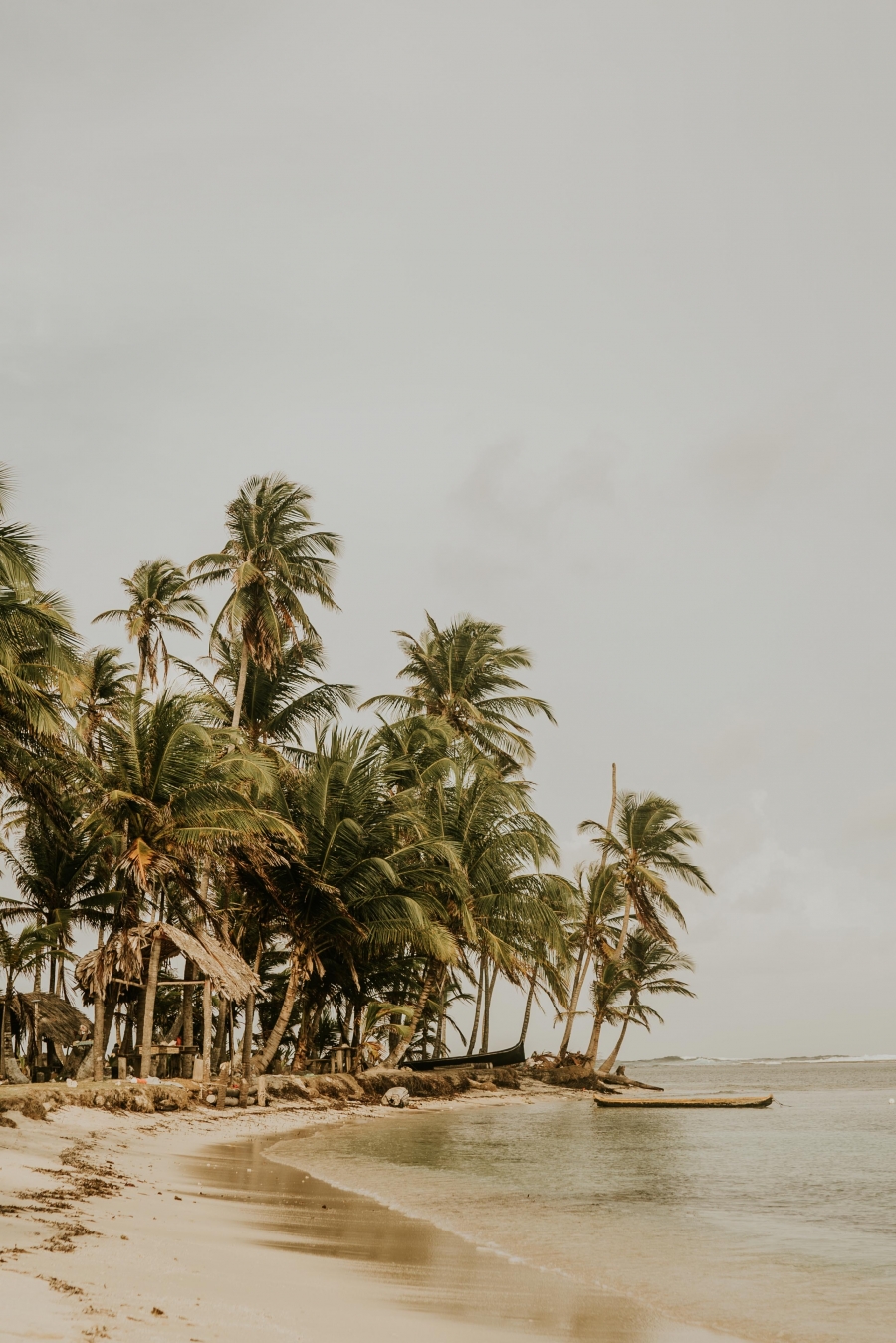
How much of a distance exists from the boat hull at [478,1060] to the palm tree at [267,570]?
1246cm

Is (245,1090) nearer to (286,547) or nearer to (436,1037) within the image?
(286,547)

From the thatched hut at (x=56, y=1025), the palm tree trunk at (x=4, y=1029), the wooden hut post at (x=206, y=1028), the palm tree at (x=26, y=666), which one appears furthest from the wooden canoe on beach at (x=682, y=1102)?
the palm tree at (x=26, y=666)

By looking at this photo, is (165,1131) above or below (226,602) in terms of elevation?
below

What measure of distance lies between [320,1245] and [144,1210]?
1218 millimetres

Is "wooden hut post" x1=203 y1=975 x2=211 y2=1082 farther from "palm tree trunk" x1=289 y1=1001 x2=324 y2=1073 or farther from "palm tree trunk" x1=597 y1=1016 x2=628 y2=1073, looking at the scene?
"palm tree trunk" x1=597 y1=1016 x2=628 y2=1073

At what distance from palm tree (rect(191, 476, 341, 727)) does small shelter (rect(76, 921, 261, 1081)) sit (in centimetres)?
690

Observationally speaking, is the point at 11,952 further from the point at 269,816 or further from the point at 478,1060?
the point at 478,1060

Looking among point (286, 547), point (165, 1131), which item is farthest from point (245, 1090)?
point (286, 547)

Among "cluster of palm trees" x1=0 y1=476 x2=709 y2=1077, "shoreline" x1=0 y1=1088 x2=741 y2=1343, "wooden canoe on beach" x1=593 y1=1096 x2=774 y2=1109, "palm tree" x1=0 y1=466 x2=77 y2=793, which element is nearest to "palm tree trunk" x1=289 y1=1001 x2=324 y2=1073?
"cluster of palm trees" x1=0 y1=476 x2=709 y2=1077

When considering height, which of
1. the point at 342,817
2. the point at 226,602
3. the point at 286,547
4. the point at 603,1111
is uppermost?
the point at 286,547

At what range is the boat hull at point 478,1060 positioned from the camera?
3097 centimetres

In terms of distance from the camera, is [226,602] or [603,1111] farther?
[603,1111]

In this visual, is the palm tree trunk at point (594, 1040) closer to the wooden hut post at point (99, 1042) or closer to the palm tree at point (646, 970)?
the palm tree at point (646, 970)

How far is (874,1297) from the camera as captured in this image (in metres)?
6.94
